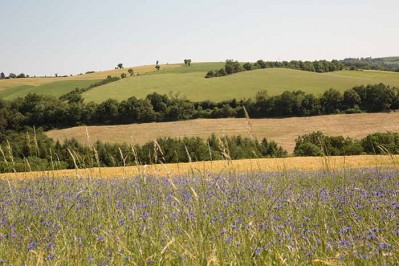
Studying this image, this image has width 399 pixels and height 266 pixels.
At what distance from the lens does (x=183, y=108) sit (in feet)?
210

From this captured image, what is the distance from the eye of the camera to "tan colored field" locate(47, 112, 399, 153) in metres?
48.8

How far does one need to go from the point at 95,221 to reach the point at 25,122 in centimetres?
5757

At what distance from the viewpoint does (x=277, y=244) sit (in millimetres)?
3939

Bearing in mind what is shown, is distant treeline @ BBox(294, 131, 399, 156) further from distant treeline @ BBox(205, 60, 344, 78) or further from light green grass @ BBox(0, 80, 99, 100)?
distant treeline @ BBox(205, 60, 344, 78)

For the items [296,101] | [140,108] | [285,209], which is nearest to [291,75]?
[296,101]

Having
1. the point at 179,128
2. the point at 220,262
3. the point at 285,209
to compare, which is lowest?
the point at 179,128

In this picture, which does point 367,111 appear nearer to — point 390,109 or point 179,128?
point 390,109

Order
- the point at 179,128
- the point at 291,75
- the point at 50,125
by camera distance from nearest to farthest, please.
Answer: the point at 179,128 → the point at 50,125 → the point at 291,75

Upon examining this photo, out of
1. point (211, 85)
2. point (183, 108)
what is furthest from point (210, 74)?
point (183, 108)

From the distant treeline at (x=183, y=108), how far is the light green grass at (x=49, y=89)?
72.2 feet

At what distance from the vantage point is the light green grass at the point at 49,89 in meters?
85.7

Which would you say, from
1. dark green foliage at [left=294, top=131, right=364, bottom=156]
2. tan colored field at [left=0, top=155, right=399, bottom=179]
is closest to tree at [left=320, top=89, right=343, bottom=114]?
dark green foliage at [left=294, top=131, right=364, bottom=156]

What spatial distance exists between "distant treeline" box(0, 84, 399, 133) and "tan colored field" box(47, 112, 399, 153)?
2731mm

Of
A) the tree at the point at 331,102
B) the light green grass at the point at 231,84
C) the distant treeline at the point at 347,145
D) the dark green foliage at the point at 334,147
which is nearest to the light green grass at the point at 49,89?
the light green grass at the point at 231,84
